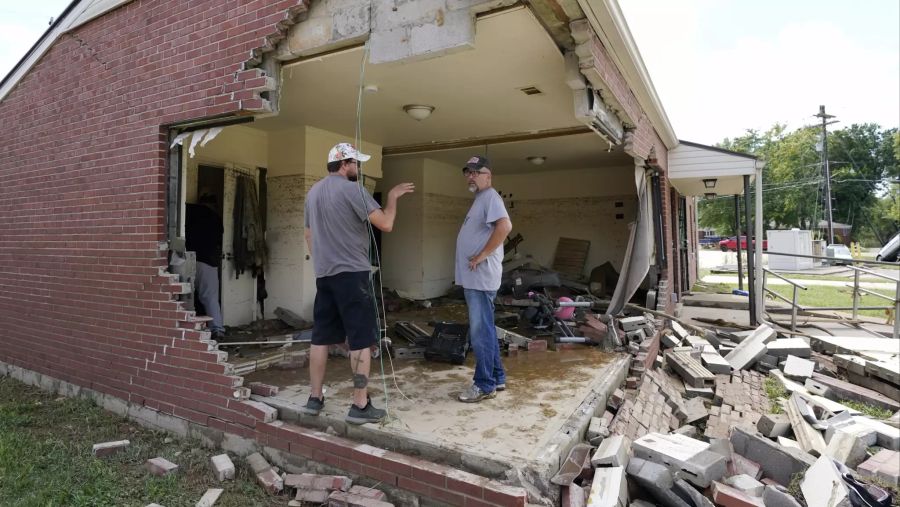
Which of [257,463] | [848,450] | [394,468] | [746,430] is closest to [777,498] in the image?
[746,430]

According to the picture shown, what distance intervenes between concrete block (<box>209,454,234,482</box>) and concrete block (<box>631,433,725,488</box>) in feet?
8.60

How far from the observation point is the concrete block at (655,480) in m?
2.59

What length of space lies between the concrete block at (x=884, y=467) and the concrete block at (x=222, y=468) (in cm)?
406

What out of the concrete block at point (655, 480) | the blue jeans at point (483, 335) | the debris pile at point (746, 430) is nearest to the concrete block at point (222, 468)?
the blue jeans at point (483, 335)

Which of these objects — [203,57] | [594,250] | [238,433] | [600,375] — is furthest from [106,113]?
[594,250]

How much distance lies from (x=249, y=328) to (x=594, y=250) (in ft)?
25.1

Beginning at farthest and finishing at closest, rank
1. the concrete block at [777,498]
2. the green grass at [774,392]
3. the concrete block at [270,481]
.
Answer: the green grass at [774,392], the concrete block at [270,481], the concrete block at [777,498]

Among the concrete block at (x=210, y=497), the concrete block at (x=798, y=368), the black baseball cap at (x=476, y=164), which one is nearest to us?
the concrete block at (x=210, y=497)

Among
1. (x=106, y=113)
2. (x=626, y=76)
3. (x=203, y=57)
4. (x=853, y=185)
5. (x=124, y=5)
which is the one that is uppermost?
Answer: (x=853, y=185)

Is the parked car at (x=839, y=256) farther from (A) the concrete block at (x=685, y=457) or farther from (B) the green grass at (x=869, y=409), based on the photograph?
(A) the concrete block at (x=685, y=457)

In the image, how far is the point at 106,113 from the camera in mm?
4387

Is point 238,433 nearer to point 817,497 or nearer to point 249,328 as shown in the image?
point 249,328

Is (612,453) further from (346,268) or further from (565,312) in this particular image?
(565,312)

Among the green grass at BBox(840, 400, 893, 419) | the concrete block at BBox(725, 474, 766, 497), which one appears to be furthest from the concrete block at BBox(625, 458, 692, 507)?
the green grass at BBox(840, 400, 893, 419)
